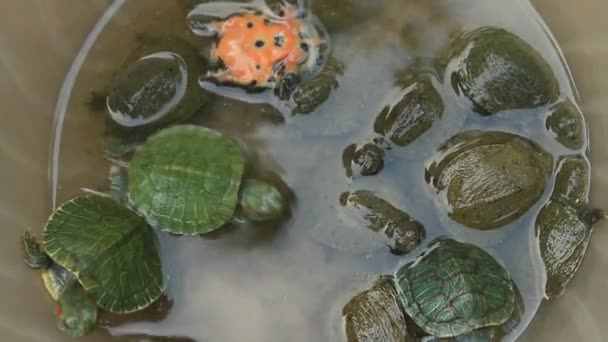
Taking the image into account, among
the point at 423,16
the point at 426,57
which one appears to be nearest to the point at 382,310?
the point at 426,57

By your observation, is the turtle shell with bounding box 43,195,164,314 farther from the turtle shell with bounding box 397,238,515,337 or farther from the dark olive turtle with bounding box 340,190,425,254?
the turtle shell with bounding box 397,238,515,337

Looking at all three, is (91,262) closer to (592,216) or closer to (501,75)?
(501,75)

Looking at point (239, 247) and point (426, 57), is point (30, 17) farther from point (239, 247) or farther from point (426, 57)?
point (426, 57)

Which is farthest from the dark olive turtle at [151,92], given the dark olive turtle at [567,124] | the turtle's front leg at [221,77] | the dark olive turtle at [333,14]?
the dark olive turtle at [567,124]

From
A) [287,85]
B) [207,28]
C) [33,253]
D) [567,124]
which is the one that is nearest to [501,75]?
[567,124]

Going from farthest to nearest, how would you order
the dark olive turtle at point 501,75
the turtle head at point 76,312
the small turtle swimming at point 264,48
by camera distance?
the small turtle swimming at point 264,48
the dark olive turtle at point 501,75
the turtle head at point 76,312

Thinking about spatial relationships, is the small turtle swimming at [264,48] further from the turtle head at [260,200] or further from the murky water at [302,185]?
the turtle head at [260,200]
